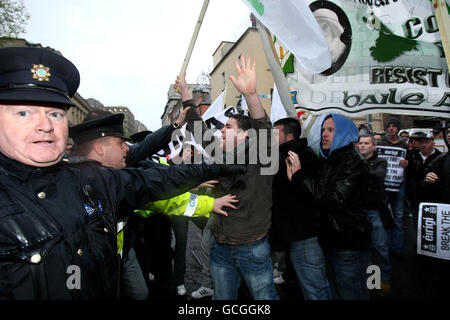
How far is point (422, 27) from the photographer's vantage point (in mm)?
2635

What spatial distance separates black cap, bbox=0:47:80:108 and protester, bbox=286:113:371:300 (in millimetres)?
1837

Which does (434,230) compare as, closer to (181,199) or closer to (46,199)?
(181,199)

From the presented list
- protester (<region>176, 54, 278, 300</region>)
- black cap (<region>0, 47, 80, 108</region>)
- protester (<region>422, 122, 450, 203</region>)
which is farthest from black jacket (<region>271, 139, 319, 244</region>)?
protester (<region>422, 122, 450, 203</region>)

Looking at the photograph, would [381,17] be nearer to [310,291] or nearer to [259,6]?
[259,6]

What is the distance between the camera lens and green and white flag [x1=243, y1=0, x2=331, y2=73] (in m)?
2.41

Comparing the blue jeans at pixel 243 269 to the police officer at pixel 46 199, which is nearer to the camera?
the police officer at pixel 46 199

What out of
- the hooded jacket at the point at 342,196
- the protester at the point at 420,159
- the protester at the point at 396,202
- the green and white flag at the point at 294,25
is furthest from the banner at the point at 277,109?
the protester at the point at 420,159

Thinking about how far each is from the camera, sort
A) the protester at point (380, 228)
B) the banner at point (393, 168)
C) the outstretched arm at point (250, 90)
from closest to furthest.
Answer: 1. the outstretched arm at point (250, 90)
2. the protester at point (380, 228)
3. the banner at point (393, 168)

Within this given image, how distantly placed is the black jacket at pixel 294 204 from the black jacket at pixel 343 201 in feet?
0.32

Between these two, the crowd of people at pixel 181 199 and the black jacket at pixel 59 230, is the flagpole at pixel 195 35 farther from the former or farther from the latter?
the black jacket at pixel 59 230

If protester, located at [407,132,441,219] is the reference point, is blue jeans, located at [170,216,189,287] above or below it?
below

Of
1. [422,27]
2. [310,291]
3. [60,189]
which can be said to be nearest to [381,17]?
[422,27]

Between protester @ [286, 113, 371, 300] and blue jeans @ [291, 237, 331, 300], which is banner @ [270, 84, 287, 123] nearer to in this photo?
protester @ [286, 113, 371, 300]

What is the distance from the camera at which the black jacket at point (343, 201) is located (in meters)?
2.34
